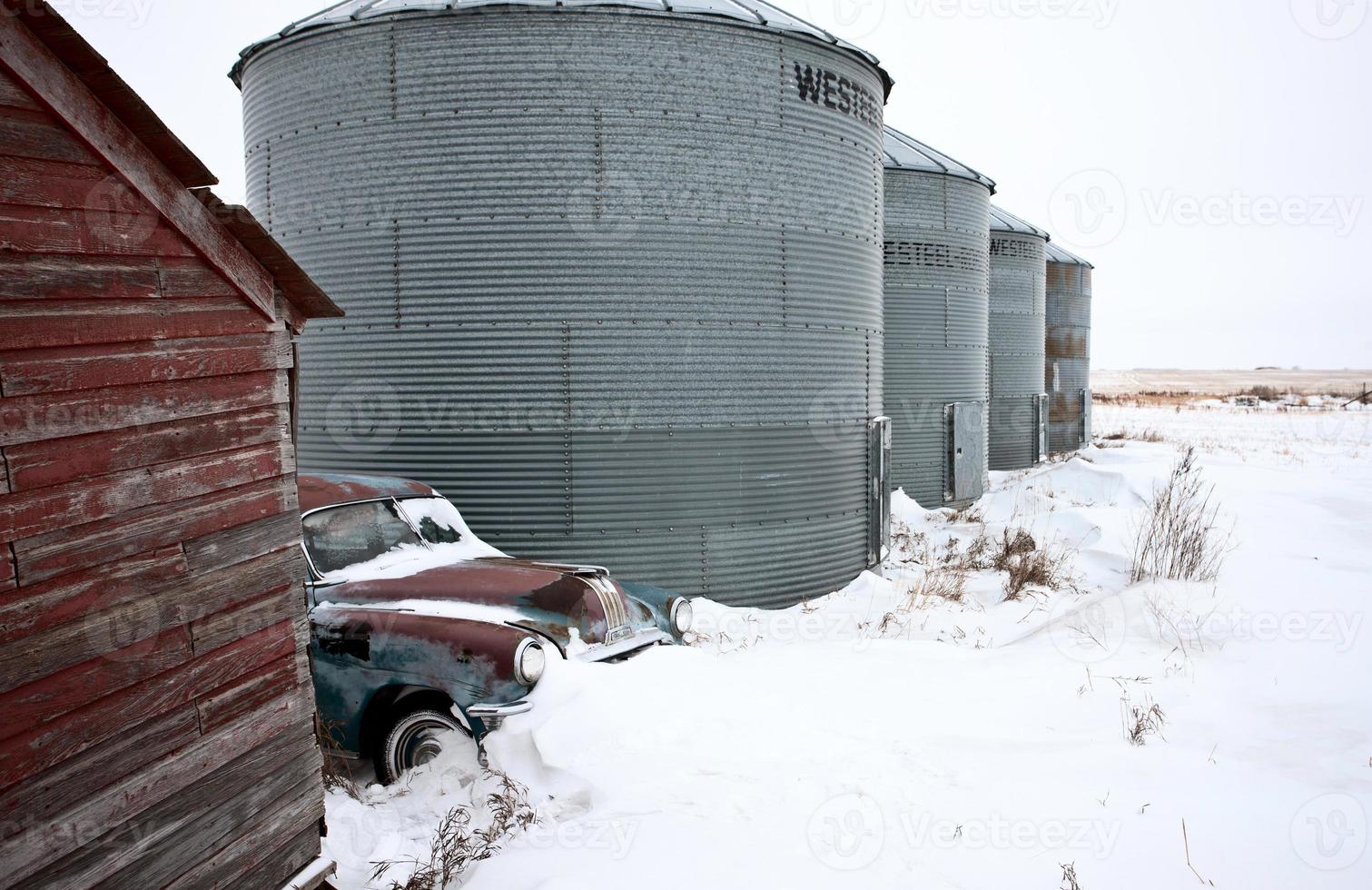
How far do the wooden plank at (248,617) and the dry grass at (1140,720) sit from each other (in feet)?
14.5

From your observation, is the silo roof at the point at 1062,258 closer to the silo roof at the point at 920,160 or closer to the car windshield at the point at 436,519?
the silo roof at the point at 920,160

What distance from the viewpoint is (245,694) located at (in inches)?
143

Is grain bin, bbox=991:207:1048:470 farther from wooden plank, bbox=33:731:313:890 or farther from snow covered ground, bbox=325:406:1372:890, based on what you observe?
wooden plank, bbox=33:731:313:890

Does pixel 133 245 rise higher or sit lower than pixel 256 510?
higher

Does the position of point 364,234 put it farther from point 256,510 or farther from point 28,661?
point 28,661

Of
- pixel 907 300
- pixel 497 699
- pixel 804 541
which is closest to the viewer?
pixel 497 699

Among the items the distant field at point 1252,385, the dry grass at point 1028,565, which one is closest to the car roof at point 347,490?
the dry grass at point 1028,565

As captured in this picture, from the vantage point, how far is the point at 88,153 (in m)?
3.02

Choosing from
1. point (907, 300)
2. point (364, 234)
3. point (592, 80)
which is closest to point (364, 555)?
point (364, 234)

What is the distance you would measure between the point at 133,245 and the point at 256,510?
1.10m

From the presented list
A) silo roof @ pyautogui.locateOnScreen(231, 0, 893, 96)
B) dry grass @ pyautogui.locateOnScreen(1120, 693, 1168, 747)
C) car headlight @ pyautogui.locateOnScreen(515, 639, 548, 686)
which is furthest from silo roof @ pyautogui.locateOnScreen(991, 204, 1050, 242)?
car headlight @ pyautogui.locateOnScreen(515, 639, 548, 686)

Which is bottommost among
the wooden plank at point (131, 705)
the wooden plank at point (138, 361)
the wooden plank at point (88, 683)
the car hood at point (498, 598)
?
the car hood at point (498, 598)

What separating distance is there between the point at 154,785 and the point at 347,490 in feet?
9.86

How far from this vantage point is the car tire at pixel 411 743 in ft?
16.4
